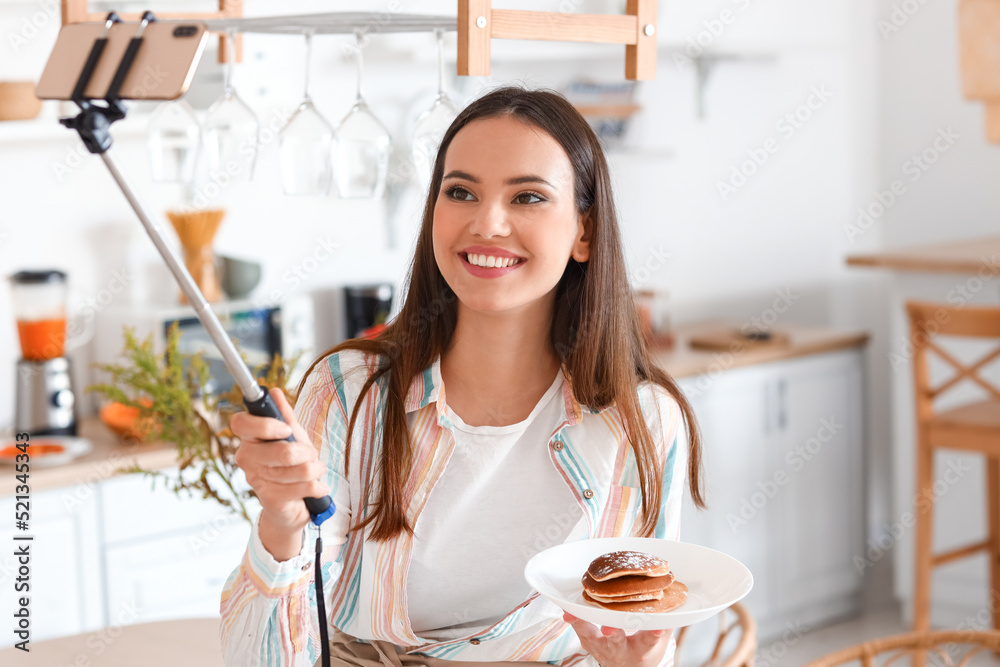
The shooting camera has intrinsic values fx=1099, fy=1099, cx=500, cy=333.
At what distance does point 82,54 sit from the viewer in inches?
30.4

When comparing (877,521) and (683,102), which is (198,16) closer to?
(683,102)

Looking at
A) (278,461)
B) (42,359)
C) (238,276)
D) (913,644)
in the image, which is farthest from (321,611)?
(238,276)

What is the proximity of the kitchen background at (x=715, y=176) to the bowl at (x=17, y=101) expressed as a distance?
1.53 ft

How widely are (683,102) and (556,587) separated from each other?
2.91 meters

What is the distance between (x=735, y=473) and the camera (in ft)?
11.1

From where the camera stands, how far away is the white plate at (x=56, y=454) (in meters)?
2.28

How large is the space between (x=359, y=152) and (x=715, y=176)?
2.80 metres

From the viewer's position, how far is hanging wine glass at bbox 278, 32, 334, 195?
1333 millimetres

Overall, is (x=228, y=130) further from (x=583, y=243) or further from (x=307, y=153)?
(x=583, y=243)

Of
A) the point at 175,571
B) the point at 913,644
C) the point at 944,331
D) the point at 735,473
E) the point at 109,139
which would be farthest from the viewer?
the point at 735,473

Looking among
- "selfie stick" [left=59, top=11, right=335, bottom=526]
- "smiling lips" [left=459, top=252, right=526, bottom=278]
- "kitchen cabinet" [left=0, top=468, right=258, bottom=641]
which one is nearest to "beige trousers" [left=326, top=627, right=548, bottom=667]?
"smiling lips" [left=459, top=252, right=526, bottom=278]

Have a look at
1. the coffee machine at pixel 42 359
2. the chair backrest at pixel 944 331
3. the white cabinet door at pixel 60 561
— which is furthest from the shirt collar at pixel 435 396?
the chair backrest at pixel 944 331

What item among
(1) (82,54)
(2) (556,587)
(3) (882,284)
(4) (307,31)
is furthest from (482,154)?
(3) (882,284)

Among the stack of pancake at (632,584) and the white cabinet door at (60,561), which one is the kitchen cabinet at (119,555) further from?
the stack of pancake at (632,584)
